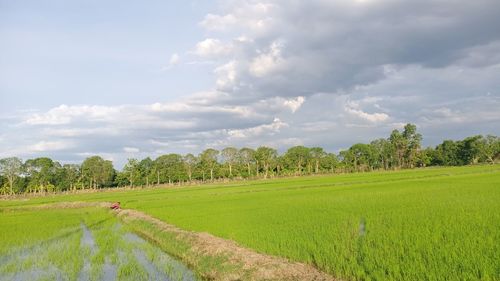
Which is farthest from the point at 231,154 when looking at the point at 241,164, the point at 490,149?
the point at 490,149

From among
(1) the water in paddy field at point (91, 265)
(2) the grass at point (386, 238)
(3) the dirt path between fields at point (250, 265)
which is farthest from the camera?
(1) the water in paddy field at point (91, 265)

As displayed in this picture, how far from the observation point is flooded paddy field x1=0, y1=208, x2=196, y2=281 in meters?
9.72

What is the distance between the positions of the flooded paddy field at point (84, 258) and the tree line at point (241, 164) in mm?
66147

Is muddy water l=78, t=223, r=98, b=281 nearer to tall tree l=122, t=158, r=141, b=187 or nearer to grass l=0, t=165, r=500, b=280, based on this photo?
grass l=0, t=165, r=500, b=280

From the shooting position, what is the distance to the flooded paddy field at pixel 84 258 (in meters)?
9.72

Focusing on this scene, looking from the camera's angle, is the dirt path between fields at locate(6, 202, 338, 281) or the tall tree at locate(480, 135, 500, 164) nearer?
the dirt path between fields at locate(6, 202, 338, 281)

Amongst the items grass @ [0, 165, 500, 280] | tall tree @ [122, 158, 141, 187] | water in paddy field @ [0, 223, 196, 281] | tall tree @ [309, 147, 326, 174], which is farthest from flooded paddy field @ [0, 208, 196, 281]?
tall tree @ [309, 147, 326, 174]

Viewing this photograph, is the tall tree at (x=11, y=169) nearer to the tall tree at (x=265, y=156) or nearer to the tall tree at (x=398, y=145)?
the tall tree at (x=265, y=156)

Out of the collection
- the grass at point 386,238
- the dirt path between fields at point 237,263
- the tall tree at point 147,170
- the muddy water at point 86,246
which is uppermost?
the tall tree at point 147,170

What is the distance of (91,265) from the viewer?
10820 millimetres

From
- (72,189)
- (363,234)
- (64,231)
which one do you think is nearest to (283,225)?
(363,234)

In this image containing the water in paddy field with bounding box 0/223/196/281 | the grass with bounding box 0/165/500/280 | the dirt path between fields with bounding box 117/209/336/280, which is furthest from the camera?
the water in paddy field with bounding box 0/223/196/281

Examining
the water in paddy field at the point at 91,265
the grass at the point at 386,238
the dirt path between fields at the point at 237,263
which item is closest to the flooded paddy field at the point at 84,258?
the water in paddy field at the point at 91,265

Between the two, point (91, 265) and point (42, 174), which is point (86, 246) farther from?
point (42, 174)
